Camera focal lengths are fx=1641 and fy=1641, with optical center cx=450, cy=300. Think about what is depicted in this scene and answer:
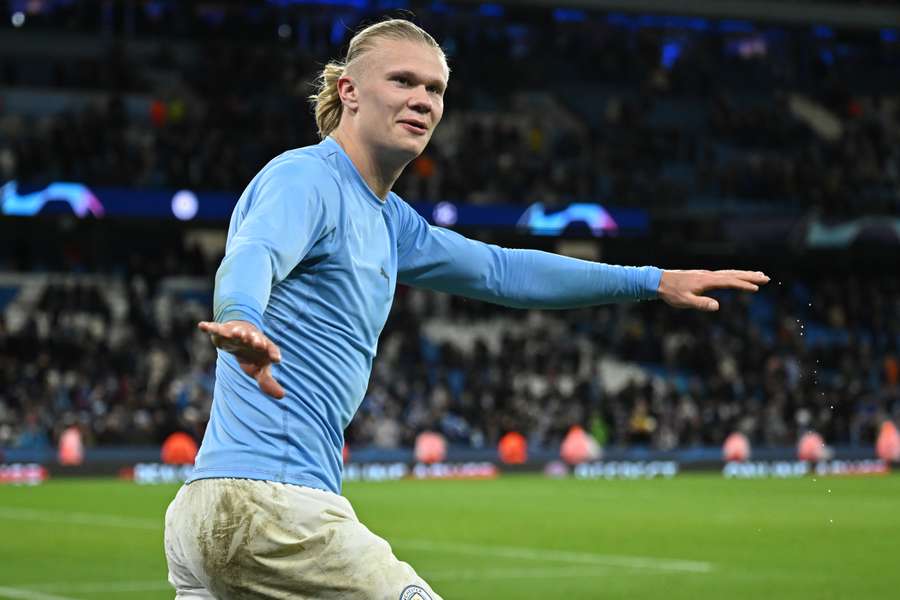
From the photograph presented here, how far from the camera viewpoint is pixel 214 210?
38000 millimetres

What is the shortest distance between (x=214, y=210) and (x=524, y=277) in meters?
33.0

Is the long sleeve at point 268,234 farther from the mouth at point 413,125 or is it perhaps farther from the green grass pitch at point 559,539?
the green grass pitch at point 559,539

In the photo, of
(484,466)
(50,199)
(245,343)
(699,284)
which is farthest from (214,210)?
(245,343)

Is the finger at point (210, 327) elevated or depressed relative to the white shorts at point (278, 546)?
elevated

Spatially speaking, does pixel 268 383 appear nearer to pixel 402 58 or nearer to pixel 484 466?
pixel 402 58

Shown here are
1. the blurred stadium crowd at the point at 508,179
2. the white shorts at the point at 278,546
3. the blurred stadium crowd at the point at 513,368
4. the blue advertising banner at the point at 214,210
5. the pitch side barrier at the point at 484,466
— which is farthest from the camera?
the blue advertising banner at the point at 214,210

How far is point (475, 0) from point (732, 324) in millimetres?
11099

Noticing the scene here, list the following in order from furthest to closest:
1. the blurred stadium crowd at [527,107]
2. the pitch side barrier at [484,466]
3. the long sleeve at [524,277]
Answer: the blurred stadium crowd at [527,107]
the pitch side barrier at [484,466]
the long sleeve at [524,277]

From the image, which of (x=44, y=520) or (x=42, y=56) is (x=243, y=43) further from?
(x=44, y=520)

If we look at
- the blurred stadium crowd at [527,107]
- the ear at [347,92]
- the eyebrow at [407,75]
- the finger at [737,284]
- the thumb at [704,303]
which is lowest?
the thumb at [704,303]

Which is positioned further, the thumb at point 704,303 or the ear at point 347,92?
the thumb at point 704,303

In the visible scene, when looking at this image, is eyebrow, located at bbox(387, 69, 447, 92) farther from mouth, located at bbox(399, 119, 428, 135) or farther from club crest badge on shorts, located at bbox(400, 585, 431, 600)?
club crest badge on shorts, located at bbox(400, 585, 431, 600)

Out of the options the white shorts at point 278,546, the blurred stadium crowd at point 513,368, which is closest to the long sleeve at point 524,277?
the white shorts at point 278,546

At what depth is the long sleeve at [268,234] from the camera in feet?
13.2
